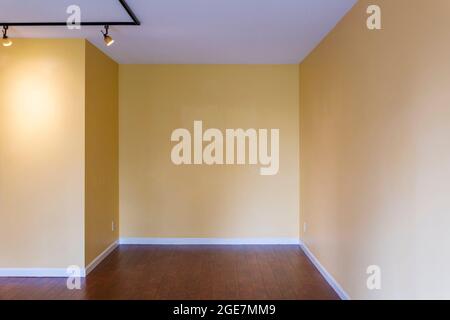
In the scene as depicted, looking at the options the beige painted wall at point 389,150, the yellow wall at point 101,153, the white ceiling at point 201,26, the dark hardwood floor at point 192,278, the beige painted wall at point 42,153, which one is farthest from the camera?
the yellow wall at point 101,153

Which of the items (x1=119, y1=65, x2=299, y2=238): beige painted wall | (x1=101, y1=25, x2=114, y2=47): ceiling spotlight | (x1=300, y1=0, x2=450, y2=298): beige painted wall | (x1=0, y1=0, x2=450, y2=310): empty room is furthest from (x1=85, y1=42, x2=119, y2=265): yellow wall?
(x1=300, y1=0, x2=450, y2=298): beige painted wall

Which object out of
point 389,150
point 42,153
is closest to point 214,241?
point 42,153

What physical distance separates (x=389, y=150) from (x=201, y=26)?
2.11m

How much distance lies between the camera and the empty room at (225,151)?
6.42 ft

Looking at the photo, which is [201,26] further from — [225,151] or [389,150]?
[389,150]

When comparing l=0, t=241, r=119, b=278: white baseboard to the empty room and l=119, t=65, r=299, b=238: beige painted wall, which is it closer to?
the empty room

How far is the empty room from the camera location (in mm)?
1958

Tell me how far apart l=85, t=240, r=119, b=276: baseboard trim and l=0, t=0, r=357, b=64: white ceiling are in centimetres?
251

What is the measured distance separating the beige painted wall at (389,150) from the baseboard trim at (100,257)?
8.54 ft

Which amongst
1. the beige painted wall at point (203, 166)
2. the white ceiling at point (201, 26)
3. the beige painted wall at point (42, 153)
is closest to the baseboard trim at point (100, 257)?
the beige painted wall at point (42, 153)

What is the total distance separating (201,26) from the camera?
326cm

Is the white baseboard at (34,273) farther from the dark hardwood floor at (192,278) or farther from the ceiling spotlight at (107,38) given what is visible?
the ceiling spotlight at (107,38)

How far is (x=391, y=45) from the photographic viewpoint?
211 centimetres
